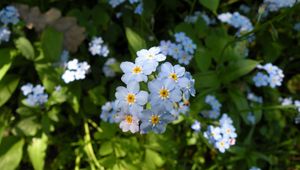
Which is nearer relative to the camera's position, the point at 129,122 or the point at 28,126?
the point at 129,122

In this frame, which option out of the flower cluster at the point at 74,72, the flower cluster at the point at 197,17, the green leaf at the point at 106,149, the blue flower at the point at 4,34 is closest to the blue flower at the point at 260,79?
the flower cluster at the point at 197,17

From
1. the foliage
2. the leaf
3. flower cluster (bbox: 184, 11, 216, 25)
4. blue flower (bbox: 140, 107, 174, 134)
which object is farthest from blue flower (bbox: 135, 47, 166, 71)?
flower cluster (bbox: 184, 11, 216, 25)

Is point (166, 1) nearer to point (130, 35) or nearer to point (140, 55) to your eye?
point (130, 35)

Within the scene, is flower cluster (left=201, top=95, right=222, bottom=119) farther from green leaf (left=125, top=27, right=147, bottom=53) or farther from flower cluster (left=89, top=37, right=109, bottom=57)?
flower cluster (left=89, top=37, right=109, bottom=57)

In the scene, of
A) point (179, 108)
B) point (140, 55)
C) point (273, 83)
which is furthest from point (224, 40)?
point (140, 55)

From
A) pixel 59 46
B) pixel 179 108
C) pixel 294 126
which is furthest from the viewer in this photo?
pixel 294 126

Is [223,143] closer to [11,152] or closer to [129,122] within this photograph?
[129,122]

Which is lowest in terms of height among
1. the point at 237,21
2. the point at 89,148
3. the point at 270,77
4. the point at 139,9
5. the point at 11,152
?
the point at 11,152

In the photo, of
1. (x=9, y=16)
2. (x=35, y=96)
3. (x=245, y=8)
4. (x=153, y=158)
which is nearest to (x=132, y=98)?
(x=153, y=158)
